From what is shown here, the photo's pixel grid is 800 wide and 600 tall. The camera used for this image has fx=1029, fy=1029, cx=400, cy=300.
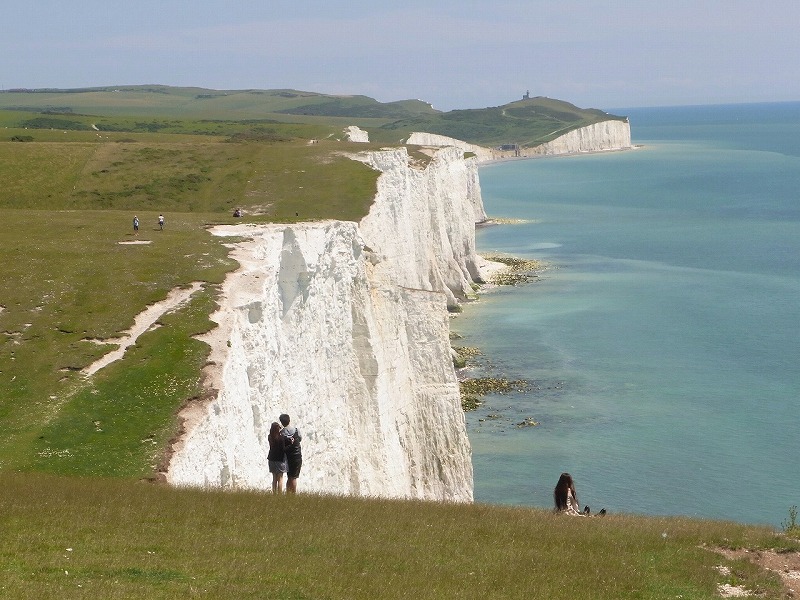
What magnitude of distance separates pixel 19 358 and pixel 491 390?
103 ft

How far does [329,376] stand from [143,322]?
7.47 m

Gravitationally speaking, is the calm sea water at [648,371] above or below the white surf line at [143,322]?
below

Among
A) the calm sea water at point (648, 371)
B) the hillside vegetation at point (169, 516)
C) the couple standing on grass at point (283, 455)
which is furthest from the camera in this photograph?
the calm sea water at point (648, 371)

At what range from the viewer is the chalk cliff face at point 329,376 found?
2417 cm

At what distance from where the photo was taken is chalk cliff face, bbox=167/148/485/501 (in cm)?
2417

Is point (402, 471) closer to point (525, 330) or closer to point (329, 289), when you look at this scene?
point (329, 289)

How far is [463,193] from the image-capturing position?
90875 millimetres

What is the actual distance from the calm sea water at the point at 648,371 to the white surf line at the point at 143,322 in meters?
15.5

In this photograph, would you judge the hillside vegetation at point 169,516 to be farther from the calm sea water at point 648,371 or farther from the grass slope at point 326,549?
the calm sea water at point 648,371

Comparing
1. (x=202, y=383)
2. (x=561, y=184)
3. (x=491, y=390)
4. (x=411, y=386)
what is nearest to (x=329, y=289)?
(x=411, y=386)

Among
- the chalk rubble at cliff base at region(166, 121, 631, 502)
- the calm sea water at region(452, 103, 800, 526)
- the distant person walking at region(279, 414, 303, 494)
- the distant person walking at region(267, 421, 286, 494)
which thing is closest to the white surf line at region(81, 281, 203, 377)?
the chalk rubble at cliff base at region(166, 121, 631, 502)

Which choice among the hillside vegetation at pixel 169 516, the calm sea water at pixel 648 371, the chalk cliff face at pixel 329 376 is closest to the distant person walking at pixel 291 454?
the hillside vegetation at pixel 169 516

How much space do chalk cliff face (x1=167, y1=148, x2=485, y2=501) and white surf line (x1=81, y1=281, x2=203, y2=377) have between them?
1.16 m

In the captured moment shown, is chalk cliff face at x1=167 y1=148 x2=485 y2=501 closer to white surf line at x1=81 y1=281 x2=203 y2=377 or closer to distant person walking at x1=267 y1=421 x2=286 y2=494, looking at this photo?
white surf line at x1=81 y1=281 x2=203 y2=377
